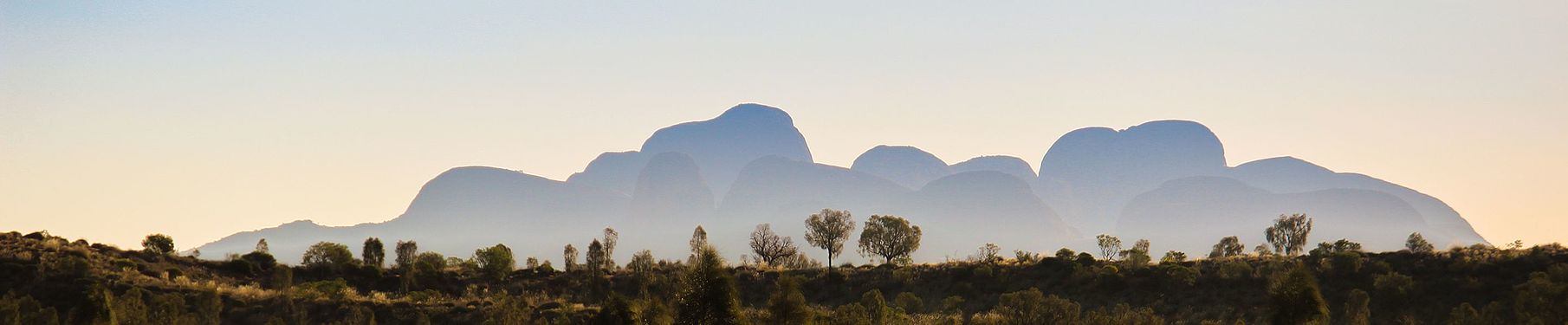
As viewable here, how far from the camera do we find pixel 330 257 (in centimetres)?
7156

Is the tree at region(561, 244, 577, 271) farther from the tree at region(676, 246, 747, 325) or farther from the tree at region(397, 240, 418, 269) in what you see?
the tree at region(676, 246, 747, 325)

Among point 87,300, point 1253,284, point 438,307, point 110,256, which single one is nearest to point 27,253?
point 110,256

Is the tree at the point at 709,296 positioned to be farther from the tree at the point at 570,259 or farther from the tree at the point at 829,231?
the tree at the point at 829,231

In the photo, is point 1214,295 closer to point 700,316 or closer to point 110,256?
point 700,316

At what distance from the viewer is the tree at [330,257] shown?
69938mm

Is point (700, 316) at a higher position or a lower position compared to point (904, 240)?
lower

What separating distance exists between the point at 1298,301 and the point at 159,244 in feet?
239

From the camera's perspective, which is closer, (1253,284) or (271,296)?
(271,296)

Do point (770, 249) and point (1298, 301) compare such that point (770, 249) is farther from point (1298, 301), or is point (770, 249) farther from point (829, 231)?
point (1298, 301)

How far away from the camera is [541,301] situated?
179ft

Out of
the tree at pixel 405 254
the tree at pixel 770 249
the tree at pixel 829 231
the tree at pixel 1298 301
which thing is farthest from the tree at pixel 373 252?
the tree at pixel 1298 301

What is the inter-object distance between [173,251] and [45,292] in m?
24.2

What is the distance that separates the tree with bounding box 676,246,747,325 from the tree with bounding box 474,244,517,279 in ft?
163

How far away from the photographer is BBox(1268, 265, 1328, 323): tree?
36.1 meters
